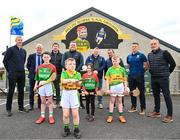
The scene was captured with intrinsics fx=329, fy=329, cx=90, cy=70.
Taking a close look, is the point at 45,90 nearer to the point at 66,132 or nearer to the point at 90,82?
the point at 90,82

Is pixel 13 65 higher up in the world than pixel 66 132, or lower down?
higher up

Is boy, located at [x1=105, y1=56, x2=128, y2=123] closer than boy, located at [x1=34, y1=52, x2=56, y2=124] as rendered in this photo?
No

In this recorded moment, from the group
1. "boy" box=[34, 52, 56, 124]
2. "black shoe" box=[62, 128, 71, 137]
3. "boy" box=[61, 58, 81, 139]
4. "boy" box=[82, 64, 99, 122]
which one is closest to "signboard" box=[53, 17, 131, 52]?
"boy" box=[82, 64, 99, 122]

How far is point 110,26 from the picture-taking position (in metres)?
22.3

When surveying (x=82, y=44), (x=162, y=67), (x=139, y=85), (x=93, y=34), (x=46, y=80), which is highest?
(x=93, y=34)

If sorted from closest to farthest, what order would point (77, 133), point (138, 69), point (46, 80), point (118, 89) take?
1. point (77, 133)
2. point (46, 80)
3. point (118, 89)
4. point (138, 69)

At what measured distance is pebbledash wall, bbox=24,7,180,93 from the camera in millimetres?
22062

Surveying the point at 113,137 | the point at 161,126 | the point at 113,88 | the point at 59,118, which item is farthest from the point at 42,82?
the point at 161,126

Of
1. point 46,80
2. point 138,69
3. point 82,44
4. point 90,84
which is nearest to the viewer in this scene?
point 46,80

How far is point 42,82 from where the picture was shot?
7633 millimetres

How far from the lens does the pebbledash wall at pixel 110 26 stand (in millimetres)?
22062

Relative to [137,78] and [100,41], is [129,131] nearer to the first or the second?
[137,78]

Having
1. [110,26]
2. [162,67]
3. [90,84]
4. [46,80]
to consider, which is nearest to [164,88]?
[162,67]

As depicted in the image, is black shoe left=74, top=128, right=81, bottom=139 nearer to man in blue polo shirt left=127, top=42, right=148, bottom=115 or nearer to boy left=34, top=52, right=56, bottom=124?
boy left=34, top=52, right=56, bottom=124
